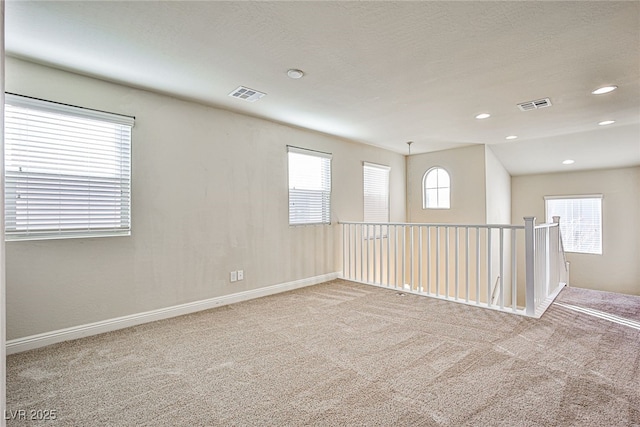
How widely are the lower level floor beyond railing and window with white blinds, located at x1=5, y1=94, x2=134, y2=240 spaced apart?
3068mm

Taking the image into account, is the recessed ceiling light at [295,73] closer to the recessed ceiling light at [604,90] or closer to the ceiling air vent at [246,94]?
the ceiling air vent at [246,94]

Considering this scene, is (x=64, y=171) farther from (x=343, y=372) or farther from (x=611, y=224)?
(x=611, y=224)

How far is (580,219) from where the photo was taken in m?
6.62

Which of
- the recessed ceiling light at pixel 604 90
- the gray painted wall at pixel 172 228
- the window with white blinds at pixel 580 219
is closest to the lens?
the gray painted wall at pixel 172 228

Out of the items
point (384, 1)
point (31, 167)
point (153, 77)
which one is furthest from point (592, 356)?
point (31, 167)

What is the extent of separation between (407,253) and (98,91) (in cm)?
550

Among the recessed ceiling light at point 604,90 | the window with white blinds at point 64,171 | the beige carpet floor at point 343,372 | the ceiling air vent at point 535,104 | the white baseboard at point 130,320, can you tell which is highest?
the ceiling air vent at point 535,104

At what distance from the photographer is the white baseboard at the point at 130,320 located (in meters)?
2.49

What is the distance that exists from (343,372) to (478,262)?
2159mm

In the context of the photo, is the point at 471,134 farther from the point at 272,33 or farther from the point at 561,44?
the point at 272,33

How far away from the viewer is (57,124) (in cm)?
262

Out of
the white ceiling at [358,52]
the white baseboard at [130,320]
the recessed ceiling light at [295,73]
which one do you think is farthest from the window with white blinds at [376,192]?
the recessed ceiling light at [295,73]

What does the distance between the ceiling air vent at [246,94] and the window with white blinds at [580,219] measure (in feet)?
22.0

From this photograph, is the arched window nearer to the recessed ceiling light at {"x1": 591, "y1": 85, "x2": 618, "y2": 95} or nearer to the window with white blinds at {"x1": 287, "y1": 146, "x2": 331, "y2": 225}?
the window with white blinds at {"x1": 287, "y1": 146, "x2": 331, "y2": 225}
